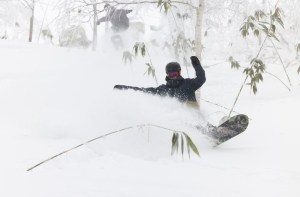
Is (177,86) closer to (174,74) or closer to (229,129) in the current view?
(174,74)

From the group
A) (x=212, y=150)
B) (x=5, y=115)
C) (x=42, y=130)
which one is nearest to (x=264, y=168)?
(x=212, y=150)

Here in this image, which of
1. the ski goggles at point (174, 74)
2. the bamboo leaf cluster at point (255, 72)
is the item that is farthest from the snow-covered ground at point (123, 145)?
the bamboo leaf cluster at point (255, 72)

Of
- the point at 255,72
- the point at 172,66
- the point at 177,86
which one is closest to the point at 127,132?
the point at 177,86

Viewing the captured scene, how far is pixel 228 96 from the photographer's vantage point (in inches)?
389

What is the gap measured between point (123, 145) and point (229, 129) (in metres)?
1.38

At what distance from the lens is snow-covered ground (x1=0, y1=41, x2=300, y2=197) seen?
3030 mm

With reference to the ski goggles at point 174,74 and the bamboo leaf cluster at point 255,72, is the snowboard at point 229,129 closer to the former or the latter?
the ski goggles at point 174,74

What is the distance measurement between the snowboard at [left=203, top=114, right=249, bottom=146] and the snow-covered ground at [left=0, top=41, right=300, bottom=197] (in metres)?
0.12

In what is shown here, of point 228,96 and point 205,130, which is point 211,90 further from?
point 205,130

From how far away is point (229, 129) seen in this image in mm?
4852

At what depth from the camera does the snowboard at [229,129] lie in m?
4.80

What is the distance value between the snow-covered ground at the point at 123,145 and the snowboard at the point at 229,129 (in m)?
0.12

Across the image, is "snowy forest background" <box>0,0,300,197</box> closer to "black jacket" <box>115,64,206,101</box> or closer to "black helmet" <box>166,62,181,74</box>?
"black jacket" <box>115,64,206,101</box>

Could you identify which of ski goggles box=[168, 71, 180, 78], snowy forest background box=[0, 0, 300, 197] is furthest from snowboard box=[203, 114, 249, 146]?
ski goggles box=[168, 71, 180, 78]
